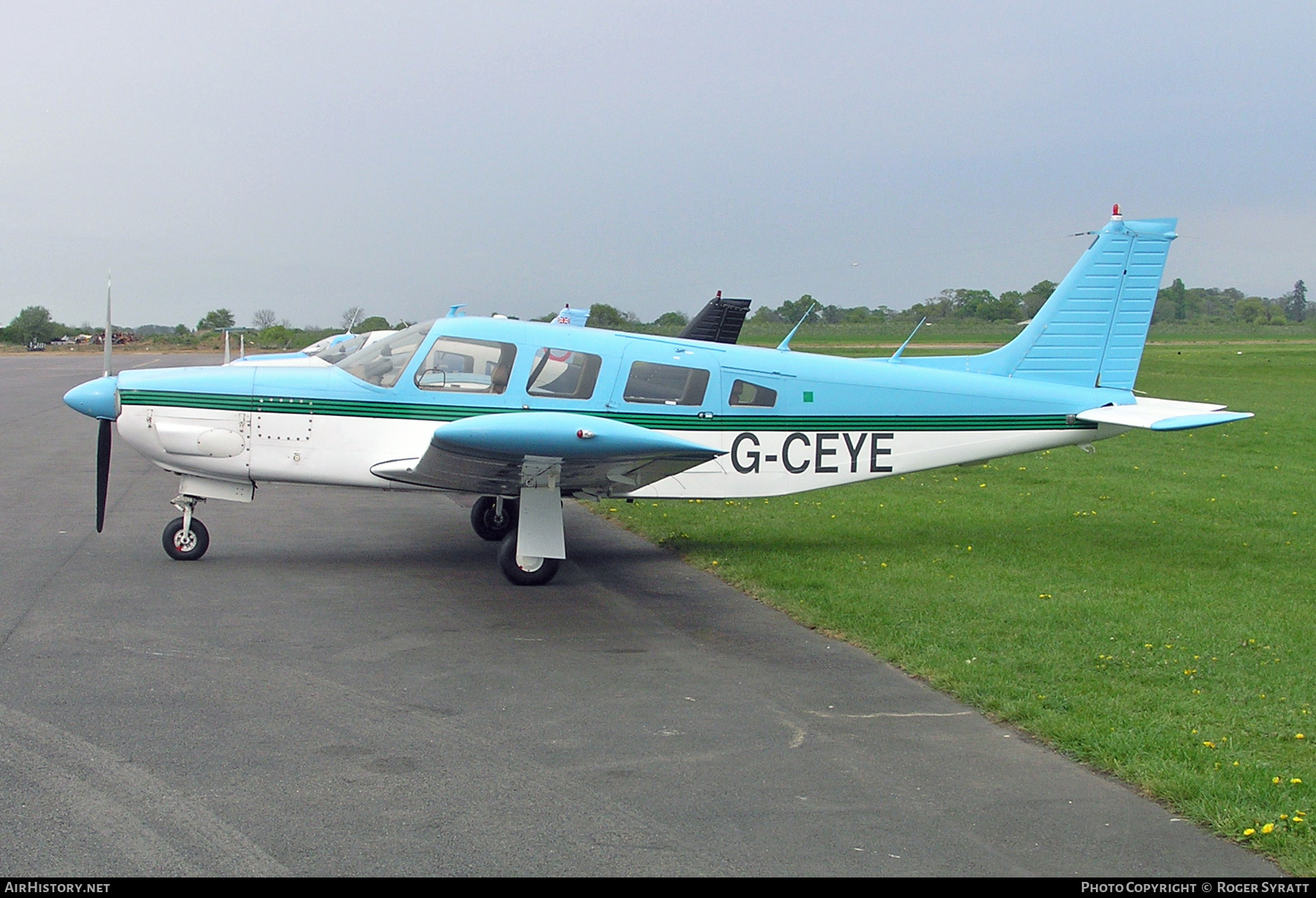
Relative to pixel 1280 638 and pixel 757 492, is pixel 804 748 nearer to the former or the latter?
pixel 1280 638

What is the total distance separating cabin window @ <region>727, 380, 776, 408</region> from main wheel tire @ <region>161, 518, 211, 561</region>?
15.4 feet

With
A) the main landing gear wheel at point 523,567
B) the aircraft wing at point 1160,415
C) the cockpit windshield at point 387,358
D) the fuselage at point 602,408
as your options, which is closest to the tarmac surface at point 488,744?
A: the main landing gear wheel at point 523,567

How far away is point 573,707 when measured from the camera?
5.96 meters

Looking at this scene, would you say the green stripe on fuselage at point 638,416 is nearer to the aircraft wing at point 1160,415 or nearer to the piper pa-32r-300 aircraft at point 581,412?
the piper pa-32r-300 aircraft at point 581,412

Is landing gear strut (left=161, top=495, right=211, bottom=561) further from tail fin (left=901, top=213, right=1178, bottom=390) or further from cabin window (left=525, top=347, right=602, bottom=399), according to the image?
tail fin (left=901, top=213, right=1178, bottom=390)

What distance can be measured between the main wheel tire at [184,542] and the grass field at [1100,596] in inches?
168

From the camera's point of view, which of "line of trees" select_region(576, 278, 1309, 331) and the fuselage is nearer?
the fuselage

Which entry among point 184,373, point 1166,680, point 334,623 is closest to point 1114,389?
point 1166,680

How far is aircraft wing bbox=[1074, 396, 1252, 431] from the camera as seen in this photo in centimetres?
983

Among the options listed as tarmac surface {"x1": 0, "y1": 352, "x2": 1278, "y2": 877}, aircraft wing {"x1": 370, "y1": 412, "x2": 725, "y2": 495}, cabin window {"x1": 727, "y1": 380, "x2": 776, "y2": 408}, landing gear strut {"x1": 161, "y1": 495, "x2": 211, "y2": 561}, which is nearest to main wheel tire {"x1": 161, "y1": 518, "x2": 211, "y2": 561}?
landing gear strut {"x1": 161, "y1": 495, "x2": 211, "y2": 561}

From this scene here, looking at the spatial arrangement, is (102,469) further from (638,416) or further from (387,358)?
(638,416)

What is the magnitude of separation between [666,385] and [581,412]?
2.68 feet

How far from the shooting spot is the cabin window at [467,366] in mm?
9523

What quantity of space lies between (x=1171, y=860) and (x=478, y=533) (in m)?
7.77
